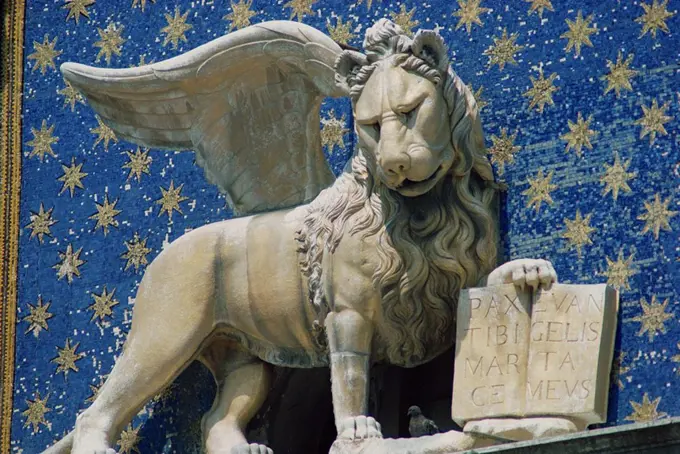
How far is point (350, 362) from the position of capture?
27.1 feet

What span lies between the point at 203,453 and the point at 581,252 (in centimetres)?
145

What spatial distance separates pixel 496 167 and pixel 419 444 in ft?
3.40

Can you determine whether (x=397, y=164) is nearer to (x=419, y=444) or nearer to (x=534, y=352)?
(x=534, y=352)

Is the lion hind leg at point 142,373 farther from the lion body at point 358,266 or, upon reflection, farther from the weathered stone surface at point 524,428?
the weathered stone surface at point 524,428

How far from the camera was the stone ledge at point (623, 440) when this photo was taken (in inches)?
293

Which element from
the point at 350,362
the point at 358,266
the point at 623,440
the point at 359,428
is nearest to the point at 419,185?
the point at 358,266

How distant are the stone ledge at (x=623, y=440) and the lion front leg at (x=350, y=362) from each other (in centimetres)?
83

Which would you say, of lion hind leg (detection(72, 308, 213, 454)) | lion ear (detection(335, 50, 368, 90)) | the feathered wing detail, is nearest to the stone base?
lion hind leg (detection(72, 308, 213, 454))

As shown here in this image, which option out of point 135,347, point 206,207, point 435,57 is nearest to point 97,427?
point 135,347

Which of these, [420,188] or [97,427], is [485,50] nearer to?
[420,188]

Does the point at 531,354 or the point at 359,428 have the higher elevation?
the point at 531,354

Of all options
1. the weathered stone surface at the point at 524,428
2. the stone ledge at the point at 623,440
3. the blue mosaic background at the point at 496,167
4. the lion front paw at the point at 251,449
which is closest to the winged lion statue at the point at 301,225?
the lion front paw at the point at 251,449

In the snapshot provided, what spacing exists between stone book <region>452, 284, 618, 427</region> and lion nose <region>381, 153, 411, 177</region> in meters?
0.43

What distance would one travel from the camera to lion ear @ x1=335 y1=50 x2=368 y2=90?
27.2ft
